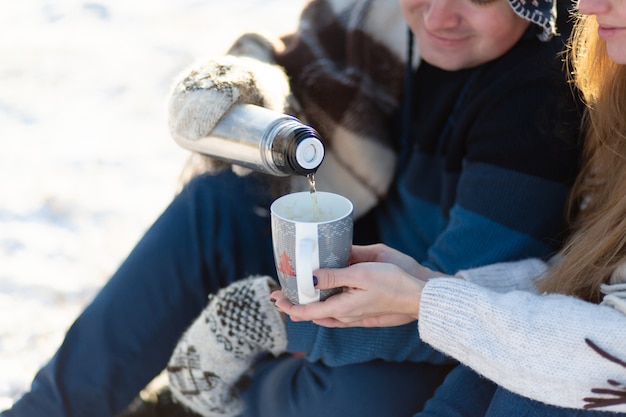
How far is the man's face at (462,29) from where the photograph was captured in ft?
4.39

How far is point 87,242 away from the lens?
7.28ft

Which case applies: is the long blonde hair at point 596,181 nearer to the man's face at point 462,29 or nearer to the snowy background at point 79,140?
the man's face at point 462,29

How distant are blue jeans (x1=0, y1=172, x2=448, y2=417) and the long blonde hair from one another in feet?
1.72

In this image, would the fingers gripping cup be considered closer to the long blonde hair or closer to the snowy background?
the long blonde hair

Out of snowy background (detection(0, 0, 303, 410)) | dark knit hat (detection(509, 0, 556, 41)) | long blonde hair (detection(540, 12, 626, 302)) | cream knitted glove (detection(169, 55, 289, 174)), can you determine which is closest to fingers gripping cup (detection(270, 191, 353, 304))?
cream knitted glove (detection(169, 55, 289, 174))

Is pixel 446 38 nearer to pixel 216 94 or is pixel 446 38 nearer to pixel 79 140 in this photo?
pixel 216 94

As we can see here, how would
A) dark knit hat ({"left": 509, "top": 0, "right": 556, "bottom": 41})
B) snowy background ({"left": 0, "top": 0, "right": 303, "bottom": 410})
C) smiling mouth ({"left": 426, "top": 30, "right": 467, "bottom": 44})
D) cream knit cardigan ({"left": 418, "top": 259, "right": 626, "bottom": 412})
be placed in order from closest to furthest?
cream knit cardigan ({"left": 418, "top": 259, "right": 626, "bottom": 412})
dark knit hat ({"left": 509, "top": 0, "right": 556, "bottom": 41})
smiling mouth ({"left": 426, "top": 30, "right": 467, "bottom": 44})
snowy background ({"left": 0, "top": 0, "right": 303, "bottom": 410})

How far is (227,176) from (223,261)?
6.4 inches

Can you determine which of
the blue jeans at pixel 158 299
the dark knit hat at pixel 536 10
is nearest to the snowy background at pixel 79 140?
the blue jeans at pixel 158 299

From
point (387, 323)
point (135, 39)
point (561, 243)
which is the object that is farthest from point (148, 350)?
point (135, 39)

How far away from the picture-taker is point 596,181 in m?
1.25

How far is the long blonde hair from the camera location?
3.71ft

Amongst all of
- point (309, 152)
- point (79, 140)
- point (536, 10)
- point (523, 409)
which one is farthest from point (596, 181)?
point (79, 140)

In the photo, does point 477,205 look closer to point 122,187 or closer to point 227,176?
point 227,176
